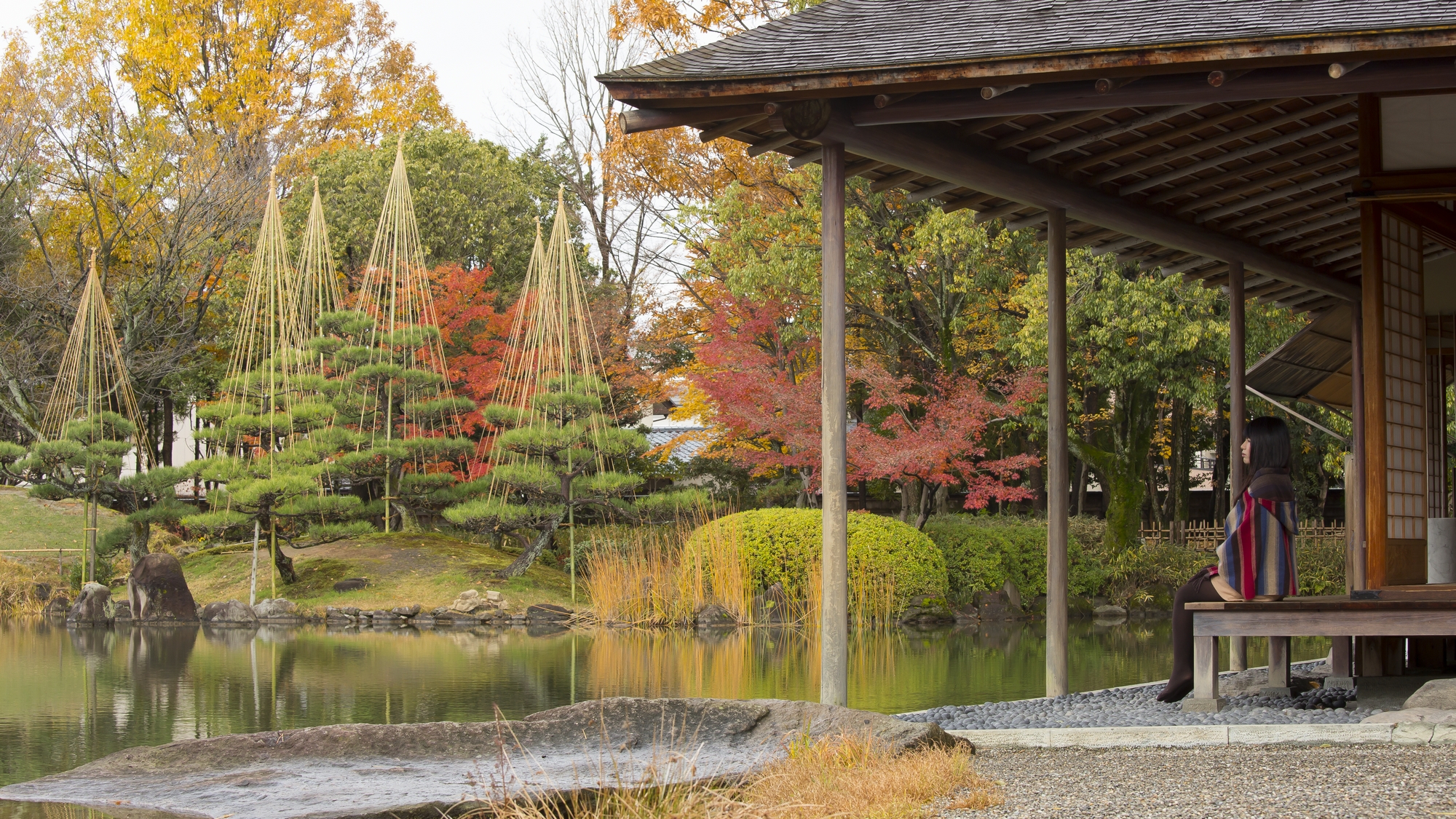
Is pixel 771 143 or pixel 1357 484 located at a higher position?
pixel 771 143

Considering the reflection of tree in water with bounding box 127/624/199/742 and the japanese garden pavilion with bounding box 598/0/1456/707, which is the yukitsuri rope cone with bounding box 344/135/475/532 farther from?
the japanese garden pavilion with bounding box 598/0/1456/707

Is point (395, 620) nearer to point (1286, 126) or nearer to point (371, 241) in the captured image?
point (371, 241)

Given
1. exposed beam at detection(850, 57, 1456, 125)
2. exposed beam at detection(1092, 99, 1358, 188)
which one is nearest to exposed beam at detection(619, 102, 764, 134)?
exposed beam at detection(850, 57, 1456, 125)

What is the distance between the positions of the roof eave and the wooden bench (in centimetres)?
207

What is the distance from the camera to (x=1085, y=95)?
5.11m

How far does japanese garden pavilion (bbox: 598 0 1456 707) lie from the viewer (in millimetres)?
4828

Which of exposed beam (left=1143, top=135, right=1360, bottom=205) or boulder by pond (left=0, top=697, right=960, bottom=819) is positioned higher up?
exposed beam (left=1143, top=135, right=1360, bottom=205)

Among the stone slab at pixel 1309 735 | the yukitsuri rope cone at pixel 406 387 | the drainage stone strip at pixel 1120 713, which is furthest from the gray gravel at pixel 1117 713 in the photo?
the yukitsuri rope cone at pixel 406 387

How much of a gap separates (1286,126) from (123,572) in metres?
14.3

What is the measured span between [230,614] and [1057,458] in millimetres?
10021

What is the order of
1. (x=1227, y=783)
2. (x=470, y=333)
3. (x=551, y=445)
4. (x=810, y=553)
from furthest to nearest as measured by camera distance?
(x=470, y=333) → (x=551, y=445) → (x=810, y=553) → (x=1227, y=783)

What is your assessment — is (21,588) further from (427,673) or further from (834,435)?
(834,435)

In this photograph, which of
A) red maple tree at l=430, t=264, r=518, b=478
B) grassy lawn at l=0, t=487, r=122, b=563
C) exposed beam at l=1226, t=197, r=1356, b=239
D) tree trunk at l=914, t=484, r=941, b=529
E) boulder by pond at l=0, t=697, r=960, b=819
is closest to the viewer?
boulder by pond at l=0, t=697, r=960, b=819

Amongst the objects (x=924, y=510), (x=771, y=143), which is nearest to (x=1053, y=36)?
(x=771, y=143)
